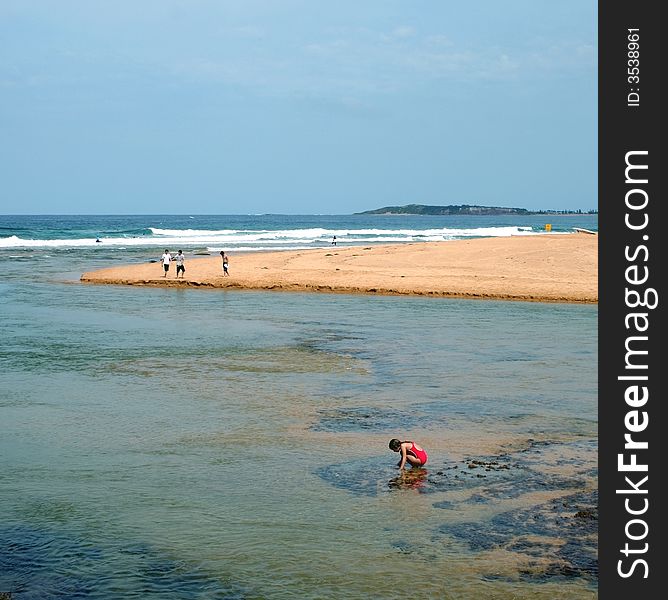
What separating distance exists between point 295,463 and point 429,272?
2968 centimetres

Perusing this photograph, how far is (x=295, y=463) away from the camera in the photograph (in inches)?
525

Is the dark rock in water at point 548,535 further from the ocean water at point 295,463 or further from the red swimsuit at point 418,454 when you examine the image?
Answer: the red swimsuit at point 418,454

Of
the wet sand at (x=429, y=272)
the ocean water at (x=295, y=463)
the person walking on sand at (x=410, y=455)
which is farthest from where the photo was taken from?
the wet sand at (x=429, y=272)

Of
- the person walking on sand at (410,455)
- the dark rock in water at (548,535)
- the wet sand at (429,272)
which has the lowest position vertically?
the dark rock in water at (548,535)

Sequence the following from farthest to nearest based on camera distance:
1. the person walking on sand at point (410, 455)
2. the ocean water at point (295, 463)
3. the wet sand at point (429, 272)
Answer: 1. the wet sand at point (429, 272)
2. the person walking on sand at point (410, 455)
3. the ocean water at point (295, 463)

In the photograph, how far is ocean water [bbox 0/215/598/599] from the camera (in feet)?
31.6

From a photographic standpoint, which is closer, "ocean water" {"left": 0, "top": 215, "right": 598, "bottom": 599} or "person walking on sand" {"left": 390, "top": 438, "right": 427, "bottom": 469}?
"ocean water" {"left": 0, "top": 215, "right": 598, "bottom": 599}

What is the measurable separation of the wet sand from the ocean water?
32.6 feet

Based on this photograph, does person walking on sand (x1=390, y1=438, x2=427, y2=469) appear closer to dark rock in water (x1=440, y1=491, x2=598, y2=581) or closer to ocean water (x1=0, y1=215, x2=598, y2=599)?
ocean water (x1=0, y1=215, x2=598, y2=599)

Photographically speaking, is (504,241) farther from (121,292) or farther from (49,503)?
(49,503)

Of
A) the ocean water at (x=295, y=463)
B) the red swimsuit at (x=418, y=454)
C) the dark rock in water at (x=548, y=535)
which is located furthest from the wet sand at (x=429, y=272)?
the dark rock in water at (x=548, y=535)

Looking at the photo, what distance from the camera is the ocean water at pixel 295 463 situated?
962cm

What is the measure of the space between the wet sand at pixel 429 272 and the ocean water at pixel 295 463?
995 cm

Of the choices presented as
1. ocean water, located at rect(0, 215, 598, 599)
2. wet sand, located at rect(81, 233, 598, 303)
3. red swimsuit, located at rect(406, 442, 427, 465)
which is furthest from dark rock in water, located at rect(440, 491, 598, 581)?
wet sand, located at rect(81, 233, 598, 303)
